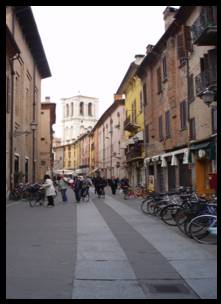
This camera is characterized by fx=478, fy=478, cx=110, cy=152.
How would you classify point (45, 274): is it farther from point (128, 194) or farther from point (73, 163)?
point (73, 163)

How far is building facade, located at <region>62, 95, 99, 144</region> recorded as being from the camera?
12056 cm

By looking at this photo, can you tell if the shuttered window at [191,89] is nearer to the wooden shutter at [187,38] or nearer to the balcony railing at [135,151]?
the wooden shutter at [187,38]

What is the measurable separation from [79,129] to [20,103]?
90079 mm

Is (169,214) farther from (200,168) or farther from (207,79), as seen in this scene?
(200,168)

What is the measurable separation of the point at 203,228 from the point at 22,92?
25.9 m

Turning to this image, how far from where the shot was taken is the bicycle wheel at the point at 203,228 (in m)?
10.5

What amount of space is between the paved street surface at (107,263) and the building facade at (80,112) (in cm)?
10683

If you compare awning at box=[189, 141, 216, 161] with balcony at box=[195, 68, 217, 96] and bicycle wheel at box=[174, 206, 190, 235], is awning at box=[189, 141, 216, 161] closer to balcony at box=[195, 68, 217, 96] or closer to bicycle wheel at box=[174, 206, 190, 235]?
balcony at box=[195, 68, 217, 96]

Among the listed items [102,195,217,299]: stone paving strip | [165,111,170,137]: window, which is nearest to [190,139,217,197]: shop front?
[165,111,170,137]: window

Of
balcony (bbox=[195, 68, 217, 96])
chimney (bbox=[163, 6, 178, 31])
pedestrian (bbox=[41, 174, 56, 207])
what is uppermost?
chimney (bbox=[163, 6, 178, 31])

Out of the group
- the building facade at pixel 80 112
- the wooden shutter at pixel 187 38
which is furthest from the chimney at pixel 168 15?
the building facade at pixel 80 112

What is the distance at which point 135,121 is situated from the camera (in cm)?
4306

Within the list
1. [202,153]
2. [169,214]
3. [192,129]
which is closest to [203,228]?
[169,214]

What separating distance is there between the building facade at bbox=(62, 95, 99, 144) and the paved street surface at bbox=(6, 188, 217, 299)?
350 ft
